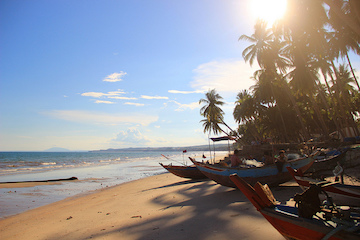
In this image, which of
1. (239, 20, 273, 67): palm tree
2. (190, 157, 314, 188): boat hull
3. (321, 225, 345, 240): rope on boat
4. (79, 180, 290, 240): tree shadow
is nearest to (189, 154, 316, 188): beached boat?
(190, 157, 314, 188): boat hull

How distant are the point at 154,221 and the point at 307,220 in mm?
4450

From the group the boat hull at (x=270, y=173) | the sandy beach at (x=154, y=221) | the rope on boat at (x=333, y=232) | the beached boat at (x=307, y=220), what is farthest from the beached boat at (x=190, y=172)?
the rope on boat at (x=333, y=232)

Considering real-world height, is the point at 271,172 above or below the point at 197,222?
above

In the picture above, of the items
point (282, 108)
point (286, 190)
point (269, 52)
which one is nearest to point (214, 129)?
point (282, 108)

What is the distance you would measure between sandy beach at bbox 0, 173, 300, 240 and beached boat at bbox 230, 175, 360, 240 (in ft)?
3.83

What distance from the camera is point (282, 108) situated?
34156mm

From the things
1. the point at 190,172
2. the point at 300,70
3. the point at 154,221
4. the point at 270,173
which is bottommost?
the point at 154,221

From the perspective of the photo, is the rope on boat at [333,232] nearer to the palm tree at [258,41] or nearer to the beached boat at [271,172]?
the beached boat at [271,172]

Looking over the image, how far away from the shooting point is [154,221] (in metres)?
6.68

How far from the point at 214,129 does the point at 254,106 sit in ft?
31.8

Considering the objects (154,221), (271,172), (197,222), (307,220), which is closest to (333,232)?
(307,220)

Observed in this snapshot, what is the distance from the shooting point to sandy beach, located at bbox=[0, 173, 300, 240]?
541 centimetres

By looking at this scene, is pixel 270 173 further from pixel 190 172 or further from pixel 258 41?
pixel 258 41

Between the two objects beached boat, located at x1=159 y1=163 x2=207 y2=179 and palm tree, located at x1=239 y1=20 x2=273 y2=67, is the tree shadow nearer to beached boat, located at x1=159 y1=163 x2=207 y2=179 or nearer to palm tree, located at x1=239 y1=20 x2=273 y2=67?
beached boat, located at x1=159 y1=163 x2=207 y2=179
